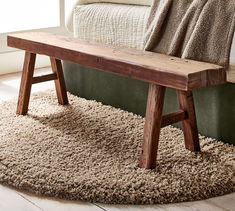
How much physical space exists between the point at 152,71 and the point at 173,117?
23 cm

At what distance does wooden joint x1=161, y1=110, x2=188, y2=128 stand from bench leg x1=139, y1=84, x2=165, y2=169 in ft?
0.17

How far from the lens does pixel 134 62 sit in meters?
1.87

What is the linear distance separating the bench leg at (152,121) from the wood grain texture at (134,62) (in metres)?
0.05

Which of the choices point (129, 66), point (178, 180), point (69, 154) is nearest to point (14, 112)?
point (69, 154)

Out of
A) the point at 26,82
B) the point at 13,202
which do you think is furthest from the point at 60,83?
the point at 13,202

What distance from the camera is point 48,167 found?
185cm

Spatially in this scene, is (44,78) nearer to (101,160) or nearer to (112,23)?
(112,23)

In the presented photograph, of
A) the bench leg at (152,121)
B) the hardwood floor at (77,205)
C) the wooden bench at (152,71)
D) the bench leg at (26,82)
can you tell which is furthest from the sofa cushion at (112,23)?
the hardwood floor at (77,205)

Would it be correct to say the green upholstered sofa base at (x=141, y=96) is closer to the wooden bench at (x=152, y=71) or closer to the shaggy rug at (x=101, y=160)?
the shaggy rug at (x=101, y=160)

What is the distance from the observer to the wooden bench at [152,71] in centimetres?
175

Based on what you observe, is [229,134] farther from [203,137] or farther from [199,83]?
[199,83]

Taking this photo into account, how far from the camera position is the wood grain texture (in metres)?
1.73

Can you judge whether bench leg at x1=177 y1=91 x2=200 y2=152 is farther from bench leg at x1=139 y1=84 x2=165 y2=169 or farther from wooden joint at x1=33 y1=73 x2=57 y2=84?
wooden joint at x1=33 y1=73 x2=57 y2=84

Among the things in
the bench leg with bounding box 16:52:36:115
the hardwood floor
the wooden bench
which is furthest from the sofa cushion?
the hardwood floor
